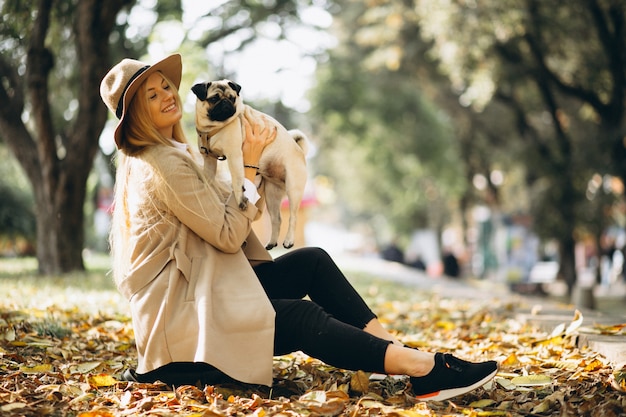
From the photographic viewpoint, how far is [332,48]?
25.7 m

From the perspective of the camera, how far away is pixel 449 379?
291 cm

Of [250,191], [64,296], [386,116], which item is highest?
[250,191]

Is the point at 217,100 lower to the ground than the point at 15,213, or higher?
higher

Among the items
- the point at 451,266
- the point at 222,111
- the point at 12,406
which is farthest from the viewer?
the point at 451,266

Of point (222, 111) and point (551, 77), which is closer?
point (222, 111)

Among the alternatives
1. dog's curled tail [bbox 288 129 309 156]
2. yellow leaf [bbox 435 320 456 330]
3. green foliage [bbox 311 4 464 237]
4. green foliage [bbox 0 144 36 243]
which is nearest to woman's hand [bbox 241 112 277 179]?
dog's curled tail [bbox 288 129 309 156]

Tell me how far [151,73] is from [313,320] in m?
1.31

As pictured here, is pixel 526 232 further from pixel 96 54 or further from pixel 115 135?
pixel 115 135

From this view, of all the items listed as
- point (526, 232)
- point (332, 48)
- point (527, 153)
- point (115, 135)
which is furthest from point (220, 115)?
→ point (332, 48)

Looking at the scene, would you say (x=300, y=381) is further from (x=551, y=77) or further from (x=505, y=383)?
(x=551, y=77)

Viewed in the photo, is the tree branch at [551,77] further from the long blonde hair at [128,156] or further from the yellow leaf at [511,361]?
the long blonde hair at [128,156]

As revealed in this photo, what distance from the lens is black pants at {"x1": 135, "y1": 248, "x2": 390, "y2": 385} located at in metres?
2.97

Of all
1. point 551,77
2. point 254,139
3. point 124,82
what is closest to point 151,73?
point 124,82

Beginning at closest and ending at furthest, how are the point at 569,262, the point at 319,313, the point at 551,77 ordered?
the point at 319,313, the point at 551,77, the point at 569,262
